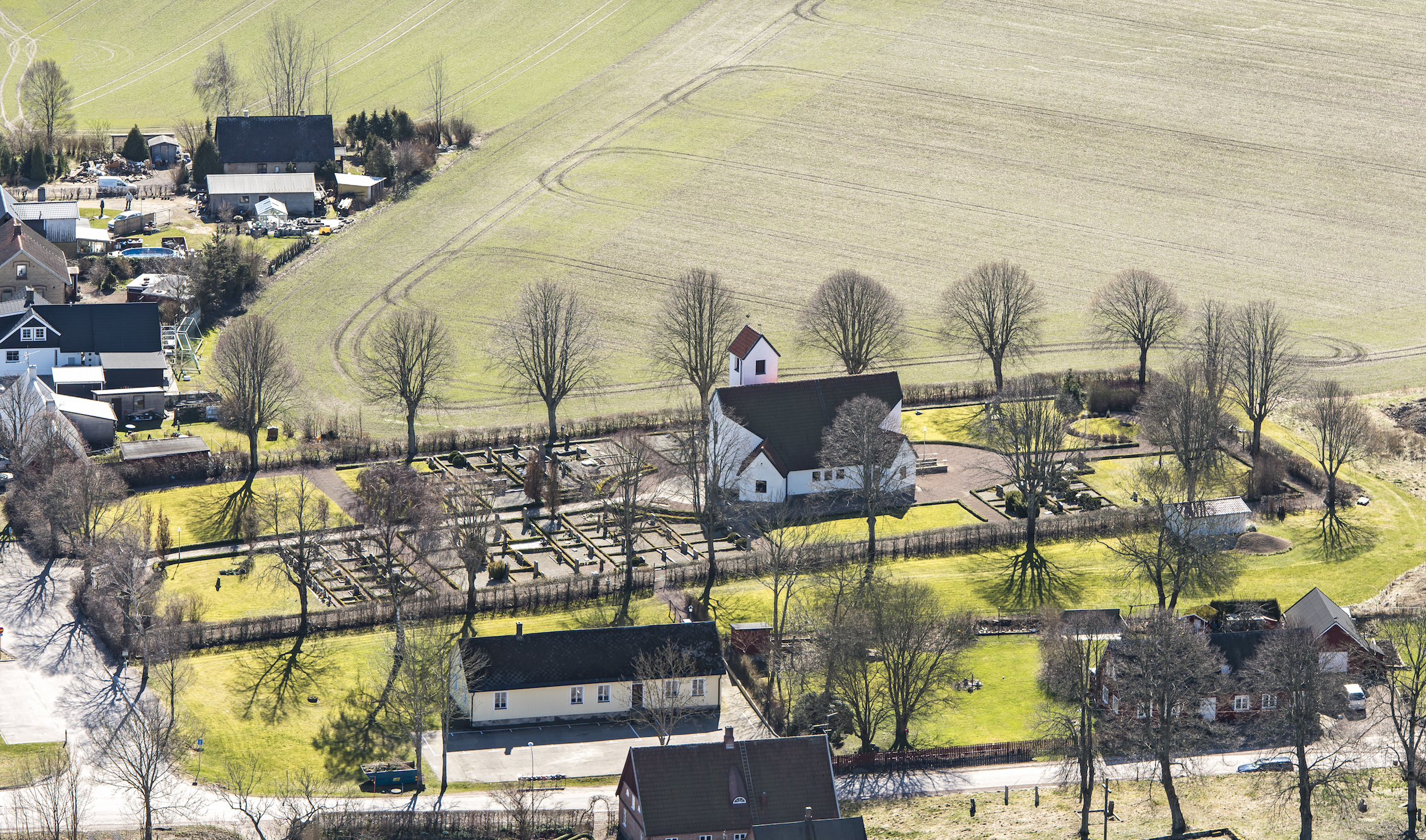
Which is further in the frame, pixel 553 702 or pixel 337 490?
pixel 337 490

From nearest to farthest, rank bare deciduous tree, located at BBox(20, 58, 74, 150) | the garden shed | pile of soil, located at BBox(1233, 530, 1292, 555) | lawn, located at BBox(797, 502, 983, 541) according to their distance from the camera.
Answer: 1. pile of soil, located at BBox(1233, 530, 1292, 555)
2. lawn, located at BBox(797, 502, 983, 541)
3. the garden shed
4. bare deciduous tree, located at BBox(20, 58, 74, 150)

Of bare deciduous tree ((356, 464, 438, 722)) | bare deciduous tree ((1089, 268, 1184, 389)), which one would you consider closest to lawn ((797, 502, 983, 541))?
bare deciduous tree ((356, 464, 438, 722))

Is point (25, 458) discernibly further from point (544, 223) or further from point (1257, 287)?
point (1257, 287)

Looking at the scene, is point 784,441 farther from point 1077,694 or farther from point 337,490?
point 1077,694

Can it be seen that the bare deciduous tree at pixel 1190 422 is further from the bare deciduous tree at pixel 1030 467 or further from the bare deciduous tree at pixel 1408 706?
the bare deciduous tree at pixel 1408 706

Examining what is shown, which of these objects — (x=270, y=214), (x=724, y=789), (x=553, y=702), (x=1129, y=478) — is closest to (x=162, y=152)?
(x=270, y=214)

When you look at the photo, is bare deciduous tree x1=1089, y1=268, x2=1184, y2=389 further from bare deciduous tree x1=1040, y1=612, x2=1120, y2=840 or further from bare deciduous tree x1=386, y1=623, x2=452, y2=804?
bare deciduous tree x1=386, y1=623, x2=452, y2=804

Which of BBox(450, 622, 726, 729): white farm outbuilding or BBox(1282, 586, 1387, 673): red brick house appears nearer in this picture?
BBox(450, 622, 726, 729): white farm outbuilding
